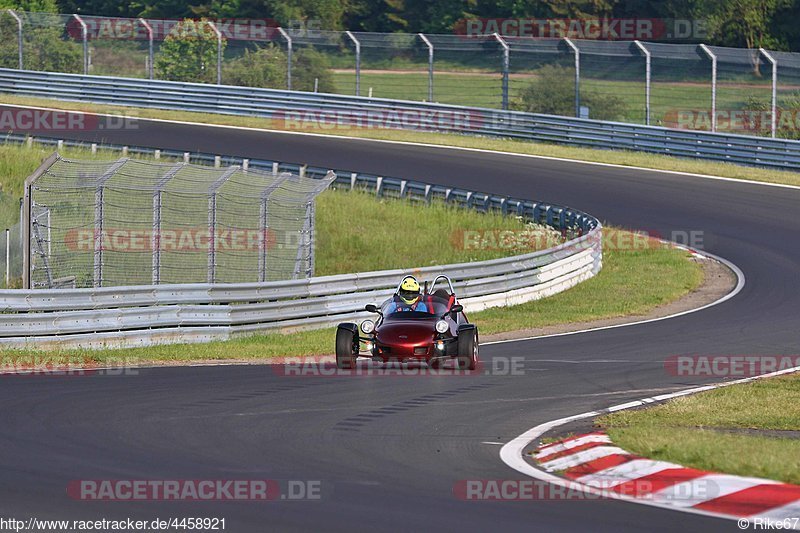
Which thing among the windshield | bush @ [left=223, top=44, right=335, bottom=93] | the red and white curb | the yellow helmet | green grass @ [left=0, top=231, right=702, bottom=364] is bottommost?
green grass @ [left=0, top=231, right=702, bottom=364]

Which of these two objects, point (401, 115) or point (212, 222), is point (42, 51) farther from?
point (212, 222)

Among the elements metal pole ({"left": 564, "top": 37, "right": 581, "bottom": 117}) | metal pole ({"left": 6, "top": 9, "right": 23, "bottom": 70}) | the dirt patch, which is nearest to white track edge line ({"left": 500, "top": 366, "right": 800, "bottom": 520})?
the dirt patch

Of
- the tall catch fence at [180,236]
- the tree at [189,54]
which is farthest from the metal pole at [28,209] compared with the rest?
the tree at [189,54]

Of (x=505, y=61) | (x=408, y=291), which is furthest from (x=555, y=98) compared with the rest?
(x=408, y=291)

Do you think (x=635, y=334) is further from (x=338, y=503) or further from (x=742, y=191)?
(x=742, y=191)

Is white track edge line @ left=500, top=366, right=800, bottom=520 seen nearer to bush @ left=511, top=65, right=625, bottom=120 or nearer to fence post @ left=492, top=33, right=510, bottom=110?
fence post @ left=492, top=33, right=510, bottom=110

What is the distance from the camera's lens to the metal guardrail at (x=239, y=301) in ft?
54.4

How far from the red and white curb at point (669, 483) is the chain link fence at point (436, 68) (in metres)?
30.0

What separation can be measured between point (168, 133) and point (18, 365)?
85.8ft

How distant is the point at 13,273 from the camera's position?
838 inches

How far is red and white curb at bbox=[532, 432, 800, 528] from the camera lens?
26.2 feet

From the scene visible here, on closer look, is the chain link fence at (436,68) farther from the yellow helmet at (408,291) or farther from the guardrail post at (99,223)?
the yellow helmet at (408,291)

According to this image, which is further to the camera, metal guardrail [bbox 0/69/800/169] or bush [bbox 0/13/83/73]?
bush [bbox 0/13/83/73]

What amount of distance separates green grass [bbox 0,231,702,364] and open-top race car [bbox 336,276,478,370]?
2025 millimetres
